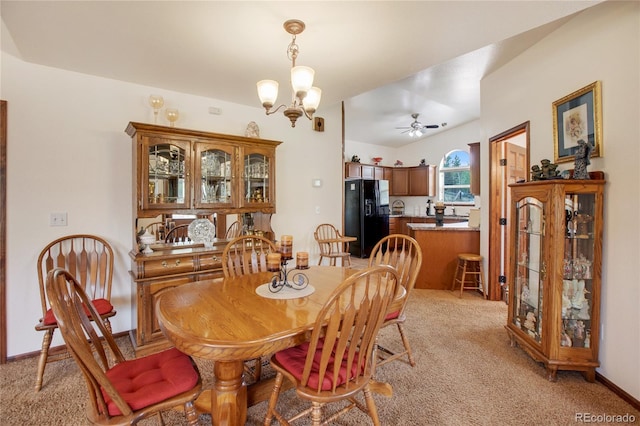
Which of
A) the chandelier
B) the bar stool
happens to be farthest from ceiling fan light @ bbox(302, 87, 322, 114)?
the bar stool

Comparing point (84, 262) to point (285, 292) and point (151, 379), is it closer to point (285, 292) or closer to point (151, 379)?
point (151, 379)

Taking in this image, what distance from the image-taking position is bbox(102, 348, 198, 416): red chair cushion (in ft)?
4.09

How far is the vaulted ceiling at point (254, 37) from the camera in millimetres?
Result: 1812

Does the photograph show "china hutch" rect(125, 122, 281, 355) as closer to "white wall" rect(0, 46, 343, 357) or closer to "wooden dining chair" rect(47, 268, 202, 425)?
"white wall" rect(0, 46, 343, 357)

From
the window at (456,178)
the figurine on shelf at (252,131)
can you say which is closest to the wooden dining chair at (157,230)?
the figurine on shelf at (252,131)

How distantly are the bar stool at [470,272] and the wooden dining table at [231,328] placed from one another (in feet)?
9.30

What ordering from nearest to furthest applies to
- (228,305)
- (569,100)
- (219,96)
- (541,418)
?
(228,305) → (541,418) → (569,100) → (219,96)

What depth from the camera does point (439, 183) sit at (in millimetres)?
7566

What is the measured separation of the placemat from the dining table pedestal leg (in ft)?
1.24

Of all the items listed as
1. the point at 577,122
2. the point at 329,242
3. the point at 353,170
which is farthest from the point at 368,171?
the point at 577,122

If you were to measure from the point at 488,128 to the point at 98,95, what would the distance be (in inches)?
167

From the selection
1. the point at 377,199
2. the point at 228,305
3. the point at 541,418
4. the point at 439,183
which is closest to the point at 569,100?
the point at 541,418

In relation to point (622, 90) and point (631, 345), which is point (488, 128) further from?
point (631, 345)

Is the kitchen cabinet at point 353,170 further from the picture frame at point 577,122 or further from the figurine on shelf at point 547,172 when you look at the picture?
the figurine on shelf at point 547,172
